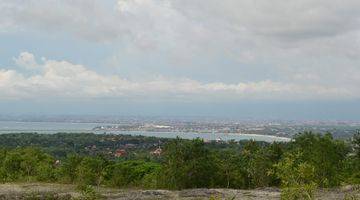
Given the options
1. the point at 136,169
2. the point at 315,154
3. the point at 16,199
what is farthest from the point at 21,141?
the point at 16,199

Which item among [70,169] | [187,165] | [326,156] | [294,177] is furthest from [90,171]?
[294,177]

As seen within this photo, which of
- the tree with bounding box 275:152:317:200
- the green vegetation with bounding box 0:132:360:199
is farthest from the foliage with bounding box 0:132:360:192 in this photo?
the tree with bounding box 275:152:317:200

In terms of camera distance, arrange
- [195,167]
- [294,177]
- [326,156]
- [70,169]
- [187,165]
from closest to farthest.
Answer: [294,177]
[187,165]
[195,167]
[326,156]
[70,169]

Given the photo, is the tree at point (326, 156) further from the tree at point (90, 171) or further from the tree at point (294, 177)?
the tree at point (294, 177)

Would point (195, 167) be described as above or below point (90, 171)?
above

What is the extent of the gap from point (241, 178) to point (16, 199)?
95.2 feet

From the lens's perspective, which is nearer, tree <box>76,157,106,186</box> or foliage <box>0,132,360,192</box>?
foliage <box>0,132,360,192</box>

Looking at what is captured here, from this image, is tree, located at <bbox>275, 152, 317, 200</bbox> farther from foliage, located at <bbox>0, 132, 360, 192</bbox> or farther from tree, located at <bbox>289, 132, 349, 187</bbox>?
tree, located at <bbox>289, 132, 349, 187</bbox>

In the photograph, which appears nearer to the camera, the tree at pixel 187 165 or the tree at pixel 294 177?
the tree at pixel 294 177

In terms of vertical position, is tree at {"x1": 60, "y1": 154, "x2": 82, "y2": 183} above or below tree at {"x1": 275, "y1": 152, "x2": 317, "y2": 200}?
below

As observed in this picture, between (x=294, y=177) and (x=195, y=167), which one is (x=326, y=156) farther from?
(x=294, y=177)

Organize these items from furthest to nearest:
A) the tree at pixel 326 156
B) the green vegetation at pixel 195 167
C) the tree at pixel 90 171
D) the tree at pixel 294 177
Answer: the tree at pixel 326 156 < the tree at pixel 90 171 < the green vegetation at pixel 195 167 < the tree at pixel 294 177

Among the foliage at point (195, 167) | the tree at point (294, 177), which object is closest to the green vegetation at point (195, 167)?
the foliage at point (195, 167)

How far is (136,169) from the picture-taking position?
63.2 meters
